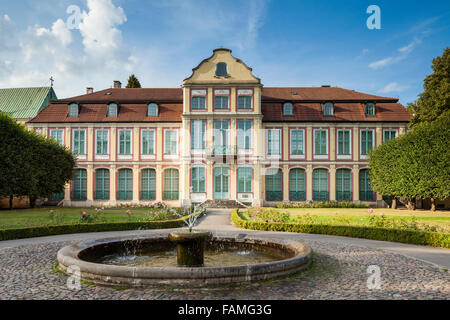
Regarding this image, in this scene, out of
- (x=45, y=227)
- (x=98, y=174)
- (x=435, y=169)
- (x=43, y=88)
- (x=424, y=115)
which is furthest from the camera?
(x=43, y=88)

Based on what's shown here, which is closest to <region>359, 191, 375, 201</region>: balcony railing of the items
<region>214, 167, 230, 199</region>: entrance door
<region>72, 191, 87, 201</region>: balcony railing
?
<region>214, 167, 230, 199</region>: entrance door

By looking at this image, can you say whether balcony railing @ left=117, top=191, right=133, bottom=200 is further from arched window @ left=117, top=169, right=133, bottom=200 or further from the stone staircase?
the stone staircase

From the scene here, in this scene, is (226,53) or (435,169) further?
(226,53)

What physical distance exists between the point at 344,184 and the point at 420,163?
7065 mm

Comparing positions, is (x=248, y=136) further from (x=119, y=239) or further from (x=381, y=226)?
(x=119, y=239)

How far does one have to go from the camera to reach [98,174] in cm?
3031

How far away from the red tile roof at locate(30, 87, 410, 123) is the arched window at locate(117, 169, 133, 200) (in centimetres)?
486

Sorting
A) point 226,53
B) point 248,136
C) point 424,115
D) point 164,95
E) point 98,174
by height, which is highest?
point 226,53

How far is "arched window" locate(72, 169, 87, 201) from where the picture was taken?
98.8 ft

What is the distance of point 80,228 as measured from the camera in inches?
567

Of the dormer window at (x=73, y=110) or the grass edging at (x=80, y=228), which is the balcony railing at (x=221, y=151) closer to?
the grass edging at (x=80, y=228)
